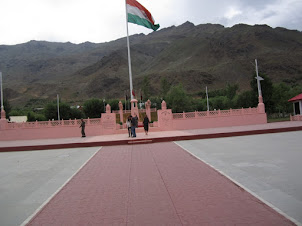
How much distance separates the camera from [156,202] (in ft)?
14.8

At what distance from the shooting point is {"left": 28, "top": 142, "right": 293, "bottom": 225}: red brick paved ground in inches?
147

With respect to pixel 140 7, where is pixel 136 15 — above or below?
below

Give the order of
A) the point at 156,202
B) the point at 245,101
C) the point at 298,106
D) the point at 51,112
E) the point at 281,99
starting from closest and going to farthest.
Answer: the point at 156,202, the point at 298,106, the point at 281,99, the point at 245,101, the point at 51,112

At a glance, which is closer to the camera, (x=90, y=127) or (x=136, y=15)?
(x=136, y=15)

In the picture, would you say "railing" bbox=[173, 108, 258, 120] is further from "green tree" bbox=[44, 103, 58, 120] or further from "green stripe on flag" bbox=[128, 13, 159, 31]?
"green tree" bbox=[44, 103, 58, 120]

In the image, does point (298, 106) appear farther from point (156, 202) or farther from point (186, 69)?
point (186, 69)

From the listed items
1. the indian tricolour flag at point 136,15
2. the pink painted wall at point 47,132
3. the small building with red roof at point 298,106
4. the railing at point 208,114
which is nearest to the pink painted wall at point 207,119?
the railing at point 208,114

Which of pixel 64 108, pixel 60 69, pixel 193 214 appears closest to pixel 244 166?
pixel 193 214

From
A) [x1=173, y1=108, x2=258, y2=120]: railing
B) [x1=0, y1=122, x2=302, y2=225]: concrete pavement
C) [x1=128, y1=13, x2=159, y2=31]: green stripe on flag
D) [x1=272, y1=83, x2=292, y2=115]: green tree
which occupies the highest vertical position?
[x1=128, y1=13, x2=159, y2=31]: green stripe on flag

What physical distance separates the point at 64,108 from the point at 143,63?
134m

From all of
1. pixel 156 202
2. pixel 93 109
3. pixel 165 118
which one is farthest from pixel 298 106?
pixel 93 109

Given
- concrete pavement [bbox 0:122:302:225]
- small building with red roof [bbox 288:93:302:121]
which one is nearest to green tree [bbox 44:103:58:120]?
small building with red roof [bbox 288:93:302:121]

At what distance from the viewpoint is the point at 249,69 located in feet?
372

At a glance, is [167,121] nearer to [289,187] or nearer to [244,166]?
[244,166]
